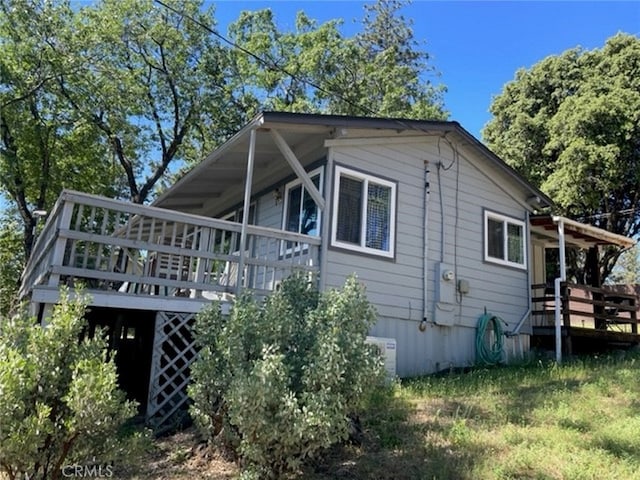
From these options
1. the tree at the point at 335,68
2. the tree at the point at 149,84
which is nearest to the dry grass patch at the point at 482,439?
the tree at the point at 335,68

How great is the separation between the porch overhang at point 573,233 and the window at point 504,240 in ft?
2.27

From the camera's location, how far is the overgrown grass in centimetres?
411

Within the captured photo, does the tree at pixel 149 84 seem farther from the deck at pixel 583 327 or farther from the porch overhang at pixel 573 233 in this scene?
the deck at pixel 583 327

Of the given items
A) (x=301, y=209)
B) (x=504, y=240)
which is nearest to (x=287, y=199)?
(x=301, y=209)

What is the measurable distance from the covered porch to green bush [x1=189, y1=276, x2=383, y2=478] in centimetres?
677

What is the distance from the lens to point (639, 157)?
1595cm

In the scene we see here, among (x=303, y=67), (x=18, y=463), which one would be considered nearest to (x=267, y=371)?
(x=18, y=463)

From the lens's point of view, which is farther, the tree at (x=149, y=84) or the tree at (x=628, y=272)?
the tree at (x=628, y=272)

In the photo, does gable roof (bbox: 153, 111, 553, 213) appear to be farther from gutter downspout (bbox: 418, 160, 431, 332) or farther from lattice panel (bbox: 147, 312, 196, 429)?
lattice panel (bbox: 147, 312, 196, 429)

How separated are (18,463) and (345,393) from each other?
2.28 meters

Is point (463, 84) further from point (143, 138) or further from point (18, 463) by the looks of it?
point (18, 463)

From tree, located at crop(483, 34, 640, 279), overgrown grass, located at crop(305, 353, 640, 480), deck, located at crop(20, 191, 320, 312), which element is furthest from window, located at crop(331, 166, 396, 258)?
tree, located at crop(483, 34, 640, 279)

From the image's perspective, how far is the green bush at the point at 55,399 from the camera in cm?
320

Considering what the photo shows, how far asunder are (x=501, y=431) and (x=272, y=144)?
5.52 m
